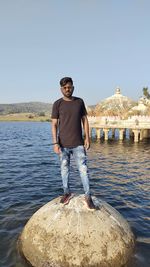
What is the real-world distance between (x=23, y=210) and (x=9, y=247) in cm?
299

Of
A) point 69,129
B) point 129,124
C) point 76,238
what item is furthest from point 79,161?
point 129,124

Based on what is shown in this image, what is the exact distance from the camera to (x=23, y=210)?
10.3m

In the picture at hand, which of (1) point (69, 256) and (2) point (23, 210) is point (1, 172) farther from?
(1) point (69, 256)

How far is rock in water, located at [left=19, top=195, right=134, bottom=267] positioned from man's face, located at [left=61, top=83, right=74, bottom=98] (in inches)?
104

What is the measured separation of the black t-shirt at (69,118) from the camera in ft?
21.4

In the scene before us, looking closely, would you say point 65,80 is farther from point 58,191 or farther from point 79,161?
point 58,191

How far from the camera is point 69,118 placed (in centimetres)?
655

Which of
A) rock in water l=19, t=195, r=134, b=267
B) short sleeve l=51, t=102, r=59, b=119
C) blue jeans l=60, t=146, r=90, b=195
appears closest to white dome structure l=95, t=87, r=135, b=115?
blue jeans l=60, t=146, r=90, b=195

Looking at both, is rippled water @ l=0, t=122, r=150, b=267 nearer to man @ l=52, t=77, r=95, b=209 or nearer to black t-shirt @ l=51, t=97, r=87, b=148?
man @ l=52, t=77, r=95, b=209

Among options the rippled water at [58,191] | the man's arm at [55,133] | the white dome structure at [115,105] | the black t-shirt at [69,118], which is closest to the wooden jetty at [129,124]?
the white dome structure at [115,105]

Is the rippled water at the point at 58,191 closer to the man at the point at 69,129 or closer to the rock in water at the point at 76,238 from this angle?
the rock in water at the point at 76,238

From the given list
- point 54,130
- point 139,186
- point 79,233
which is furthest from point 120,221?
point 139,186

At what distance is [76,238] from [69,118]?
2748 mm

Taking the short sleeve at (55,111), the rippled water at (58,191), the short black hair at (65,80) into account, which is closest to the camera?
the short black hair at (65,80)
